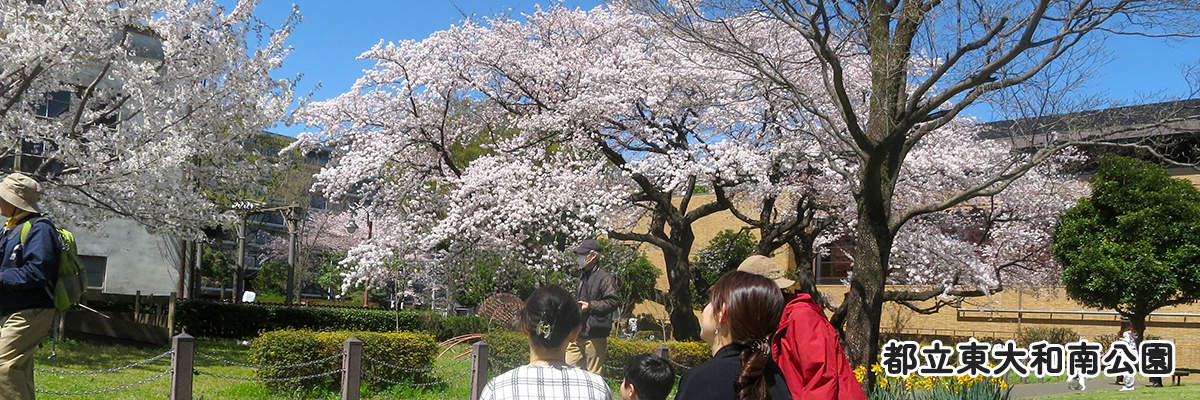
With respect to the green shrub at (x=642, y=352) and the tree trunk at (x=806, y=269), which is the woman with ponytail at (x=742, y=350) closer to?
the green shrub at (x=642, y=352)

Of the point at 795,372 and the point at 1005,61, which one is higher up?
the point at 1005,61

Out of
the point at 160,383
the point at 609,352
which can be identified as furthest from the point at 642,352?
the point at 160,383

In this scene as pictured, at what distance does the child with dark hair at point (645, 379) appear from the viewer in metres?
5.20

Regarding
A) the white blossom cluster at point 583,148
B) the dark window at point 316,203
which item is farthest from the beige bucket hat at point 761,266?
the dark window at point 316,203

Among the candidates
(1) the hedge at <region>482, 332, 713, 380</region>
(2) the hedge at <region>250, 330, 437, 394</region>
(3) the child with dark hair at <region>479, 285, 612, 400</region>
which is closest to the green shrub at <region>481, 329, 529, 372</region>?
(1) the hedge at <region>482, 332, 713, 380</region>

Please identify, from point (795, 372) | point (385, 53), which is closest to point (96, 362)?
point (385, 53)

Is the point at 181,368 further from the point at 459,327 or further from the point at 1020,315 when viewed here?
the point at 1020,315

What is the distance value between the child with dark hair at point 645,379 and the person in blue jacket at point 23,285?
329cm

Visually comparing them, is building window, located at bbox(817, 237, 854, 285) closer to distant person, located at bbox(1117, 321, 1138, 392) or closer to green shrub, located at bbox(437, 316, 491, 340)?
green shrub, located at bbox(437, 316, 491, 340)

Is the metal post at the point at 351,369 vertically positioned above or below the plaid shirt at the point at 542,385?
below

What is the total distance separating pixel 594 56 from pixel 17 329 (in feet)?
42.0

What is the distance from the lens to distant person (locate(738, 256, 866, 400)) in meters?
3.55

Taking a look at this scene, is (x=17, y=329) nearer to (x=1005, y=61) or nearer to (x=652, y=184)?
(x=1005, y=61)

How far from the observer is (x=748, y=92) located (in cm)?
1499
